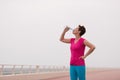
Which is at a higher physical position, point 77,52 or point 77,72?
point 77,52

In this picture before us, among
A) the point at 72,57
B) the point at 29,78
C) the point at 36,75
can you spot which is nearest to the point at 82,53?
the point at 72,57

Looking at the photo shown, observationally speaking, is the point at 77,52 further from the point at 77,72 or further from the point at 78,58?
the point at 77,72

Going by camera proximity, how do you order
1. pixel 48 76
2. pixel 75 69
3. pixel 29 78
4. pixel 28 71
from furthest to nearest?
pixel 48 76 → pixel 28 71 → pixel 29 78 → pixel 75 69

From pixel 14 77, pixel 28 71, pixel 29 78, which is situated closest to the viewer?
pixel 14 77

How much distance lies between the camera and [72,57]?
5.70 meters

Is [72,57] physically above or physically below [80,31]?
below

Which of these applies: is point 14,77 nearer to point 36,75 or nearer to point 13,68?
point 13,68

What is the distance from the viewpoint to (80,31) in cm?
584

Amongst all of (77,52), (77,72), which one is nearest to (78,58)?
(77,52)

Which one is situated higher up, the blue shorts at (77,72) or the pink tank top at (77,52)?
the pink tank top at (77,52)

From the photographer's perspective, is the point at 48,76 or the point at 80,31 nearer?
the point at 80,31

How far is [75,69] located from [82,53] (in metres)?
0.29

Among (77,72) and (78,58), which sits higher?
(78,58)

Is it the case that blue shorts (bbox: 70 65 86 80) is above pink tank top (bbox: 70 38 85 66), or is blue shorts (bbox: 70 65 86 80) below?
below
